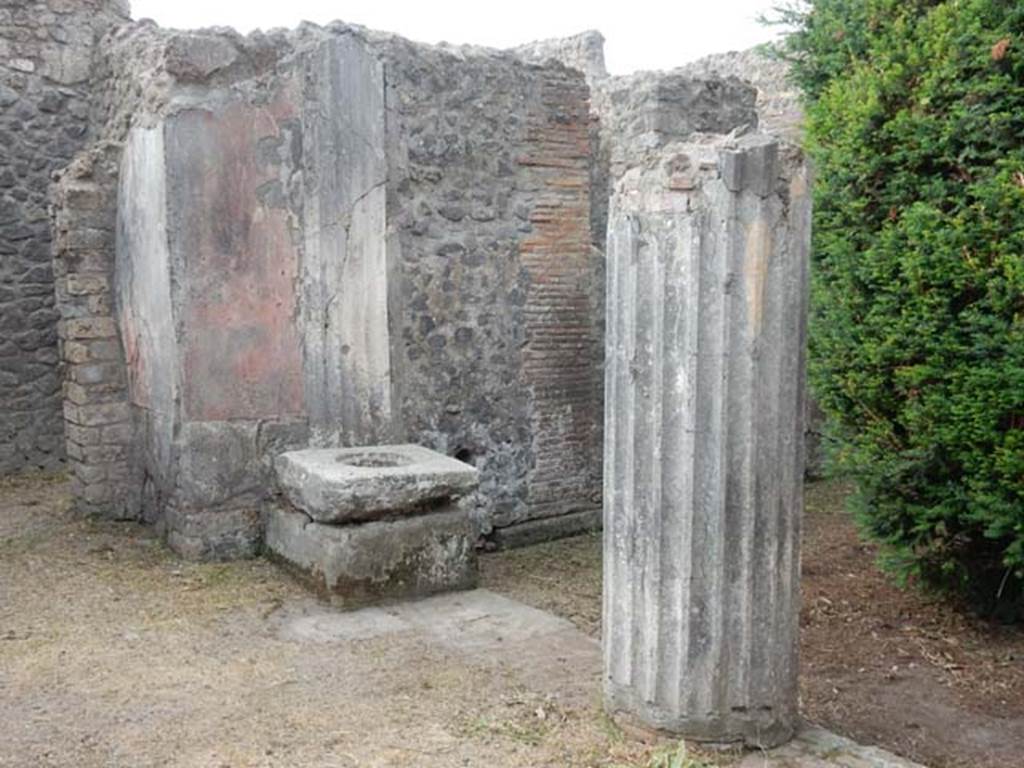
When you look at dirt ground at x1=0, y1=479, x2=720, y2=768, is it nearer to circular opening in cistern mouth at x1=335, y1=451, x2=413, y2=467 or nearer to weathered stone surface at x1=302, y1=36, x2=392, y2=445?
circular opening in cistern mouth at x1=335, y1=451, x2=413, y2=467

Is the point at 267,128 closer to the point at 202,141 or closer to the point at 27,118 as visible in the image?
the point at 202,141

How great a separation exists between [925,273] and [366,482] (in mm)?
2744

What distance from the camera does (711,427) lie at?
3.38 m

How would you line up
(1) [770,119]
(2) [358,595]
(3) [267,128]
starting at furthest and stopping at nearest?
(1) [770,119] → (3) [267,128] → (2) [358,595]

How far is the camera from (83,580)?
562cm

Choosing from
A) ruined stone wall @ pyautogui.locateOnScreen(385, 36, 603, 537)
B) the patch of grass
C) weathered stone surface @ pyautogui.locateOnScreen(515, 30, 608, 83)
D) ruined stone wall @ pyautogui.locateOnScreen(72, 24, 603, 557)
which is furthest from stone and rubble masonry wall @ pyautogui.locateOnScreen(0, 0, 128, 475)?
the patch of grass

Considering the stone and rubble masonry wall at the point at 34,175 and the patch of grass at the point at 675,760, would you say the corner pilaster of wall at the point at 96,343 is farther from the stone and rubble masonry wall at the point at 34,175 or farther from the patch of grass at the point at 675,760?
the patch of grass at the point at 675,760

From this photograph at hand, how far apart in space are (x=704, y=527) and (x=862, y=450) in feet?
5.92

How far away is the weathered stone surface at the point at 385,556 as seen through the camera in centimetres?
528

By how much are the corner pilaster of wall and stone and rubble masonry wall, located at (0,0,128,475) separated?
1894 mm

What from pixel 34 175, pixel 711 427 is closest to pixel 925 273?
pixel 711 427

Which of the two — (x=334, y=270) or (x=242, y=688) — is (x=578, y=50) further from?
(x=242, y=688)

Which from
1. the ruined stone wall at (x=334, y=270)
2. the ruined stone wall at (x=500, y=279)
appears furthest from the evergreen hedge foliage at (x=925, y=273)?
the ruined stone wall at (x=334, y=270)

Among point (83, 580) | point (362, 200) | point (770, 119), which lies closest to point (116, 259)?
point (362, 200)
